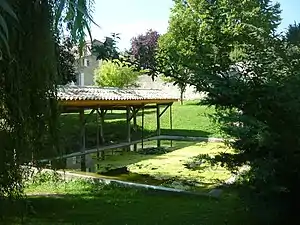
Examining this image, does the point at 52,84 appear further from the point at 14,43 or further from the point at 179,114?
the point at 179,114

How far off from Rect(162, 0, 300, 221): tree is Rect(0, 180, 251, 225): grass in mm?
→ 691

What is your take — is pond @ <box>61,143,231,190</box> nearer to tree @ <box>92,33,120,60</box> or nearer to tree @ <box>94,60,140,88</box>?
tree @ <box>92,33,120,60</box>

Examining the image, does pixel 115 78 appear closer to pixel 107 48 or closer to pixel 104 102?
pixel 104 102

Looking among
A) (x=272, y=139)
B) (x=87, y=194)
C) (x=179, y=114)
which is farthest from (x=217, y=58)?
(x=179, y=114)

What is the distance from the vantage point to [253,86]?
158 inches

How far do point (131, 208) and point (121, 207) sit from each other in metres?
0.17

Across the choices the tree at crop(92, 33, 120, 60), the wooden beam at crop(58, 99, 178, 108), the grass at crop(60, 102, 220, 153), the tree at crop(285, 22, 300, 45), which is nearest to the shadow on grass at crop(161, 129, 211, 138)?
the grass at crop(60, 102, 220, 153)

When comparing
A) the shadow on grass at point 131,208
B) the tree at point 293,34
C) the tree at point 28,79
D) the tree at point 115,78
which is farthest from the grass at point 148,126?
the tree at point 293,34

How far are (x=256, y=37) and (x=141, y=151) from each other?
10.7m

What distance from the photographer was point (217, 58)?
13.6ft

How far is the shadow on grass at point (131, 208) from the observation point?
215 inches

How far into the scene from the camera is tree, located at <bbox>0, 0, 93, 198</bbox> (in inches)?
147

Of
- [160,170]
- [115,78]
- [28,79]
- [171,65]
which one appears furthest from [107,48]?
[115,78]

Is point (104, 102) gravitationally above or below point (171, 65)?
below
